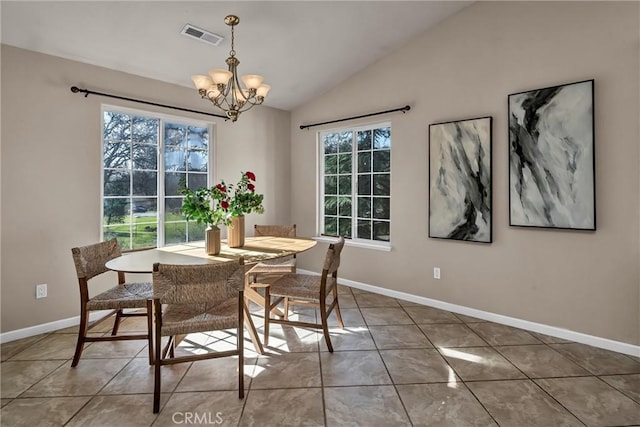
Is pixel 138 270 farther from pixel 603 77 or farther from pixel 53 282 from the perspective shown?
pixel 603 77

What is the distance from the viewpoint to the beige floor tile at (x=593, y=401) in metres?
1.94

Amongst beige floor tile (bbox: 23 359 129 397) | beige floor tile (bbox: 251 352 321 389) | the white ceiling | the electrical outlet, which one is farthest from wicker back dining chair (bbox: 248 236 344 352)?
the white ceiling

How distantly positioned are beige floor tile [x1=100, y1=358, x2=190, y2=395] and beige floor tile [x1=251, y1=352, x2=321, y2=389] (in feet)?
1.74

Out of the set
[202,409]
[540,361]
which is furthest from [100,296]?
[540,361]

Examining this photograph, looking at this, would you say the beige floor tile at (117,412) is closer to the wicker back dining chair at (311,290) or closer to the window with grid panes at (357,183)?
the wicker back dining chair at (311,290)

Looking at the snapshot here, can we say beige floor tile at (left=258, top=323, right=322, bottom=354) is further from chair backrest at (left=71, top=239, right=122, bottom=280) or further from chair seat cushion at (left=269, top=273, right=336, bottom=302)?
chair backrest at (left=71, top=239, right=122, bottom=280)

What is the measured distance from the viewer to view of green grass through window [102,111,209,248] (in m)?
3.54

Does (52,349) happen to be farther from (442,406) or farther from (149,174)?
(442,406)

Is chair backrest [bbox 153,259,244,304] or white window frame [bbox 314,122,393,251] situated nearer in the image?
chair backrest [bbox 153,259,244,304]

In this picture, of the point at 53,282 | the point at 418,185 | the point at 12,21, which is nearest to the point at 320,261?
the point at 418,185

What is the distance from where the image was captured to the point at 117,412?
201cm

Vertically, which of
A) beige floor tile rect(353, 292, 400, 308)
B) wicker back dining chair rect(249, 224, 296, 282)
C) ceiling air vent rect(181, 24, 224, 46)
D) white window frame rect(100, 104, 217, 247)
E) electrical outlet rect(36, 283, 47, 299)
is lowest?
beige floor tile rect(353, 292, 400, 308)

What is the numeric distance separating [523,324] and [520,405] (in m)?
1.32

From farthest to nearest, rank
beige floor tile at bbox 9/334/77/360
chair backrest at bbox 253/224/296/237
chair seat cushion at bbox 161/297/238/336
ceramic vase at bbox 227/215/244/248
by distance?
chair backrest at bbox 253/224/296/237 → ceramic vase at bbox 227/215/244/248 → beige floor tile at bbox 9/334/77/360 → chair seat cushion at bbox 161/297/238/336
